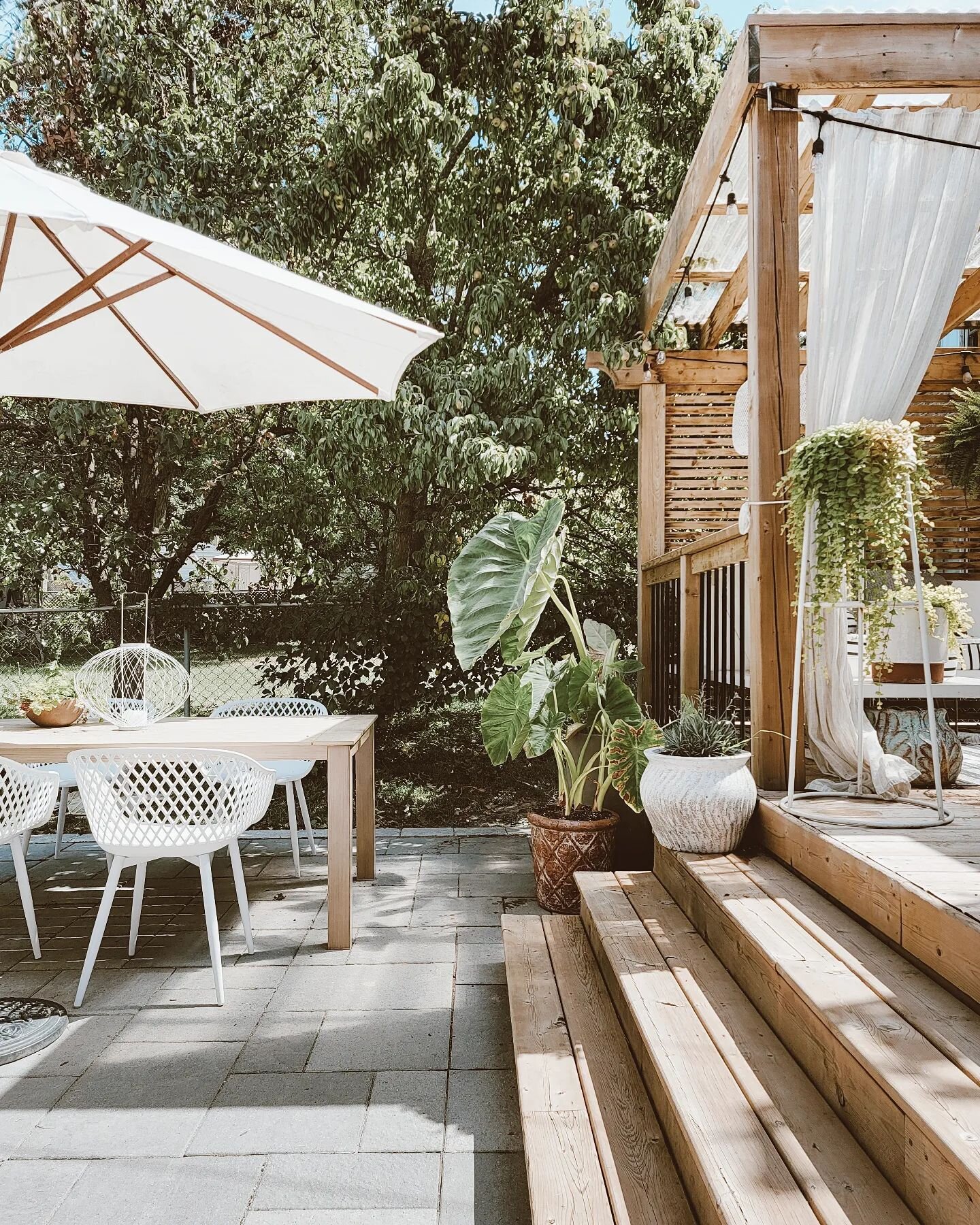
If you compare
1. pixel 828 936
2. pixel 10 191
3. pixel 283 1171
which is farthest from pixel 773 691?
pixel 10 191

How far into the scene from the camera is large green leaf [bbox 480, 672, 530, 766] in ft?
Result: 12.8

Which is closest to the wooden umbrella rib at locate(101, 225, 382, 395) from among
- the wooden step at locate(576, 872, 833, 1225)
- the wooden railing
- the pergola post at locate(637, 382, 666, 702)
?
the wooden railing

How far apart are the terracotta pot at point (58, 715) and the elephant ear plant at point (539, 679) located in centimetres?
168

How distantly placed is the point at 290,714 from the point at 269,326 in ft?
7.47

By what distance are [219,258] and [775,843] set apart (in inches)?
91.1

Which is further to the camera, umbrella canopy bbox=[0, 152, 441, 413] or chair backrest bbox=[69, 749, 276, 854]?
chair backrest bbox=[69, 749, 276, 854]

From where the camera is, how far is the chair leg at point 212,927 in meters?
3.01

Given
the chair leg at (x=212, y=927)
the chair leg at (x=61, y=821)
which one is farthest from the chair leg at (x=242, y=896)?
the chair leg at (x=61, y=821)

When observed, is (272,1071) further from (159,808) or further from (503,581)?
(503,581)

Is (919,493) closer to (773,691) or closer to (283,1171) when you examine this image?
(773,691)

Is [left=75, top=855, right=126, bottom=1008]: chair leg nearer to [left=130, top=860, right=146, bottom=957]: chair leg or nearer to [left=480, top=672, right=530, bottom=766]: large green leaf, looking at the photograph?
[left=130, top=860, right=146, bottom=957]: chair leg

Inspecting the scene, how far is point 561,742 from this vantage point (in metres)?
4.03

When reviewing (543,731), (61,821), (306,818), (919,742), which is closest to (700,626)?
(543,731)

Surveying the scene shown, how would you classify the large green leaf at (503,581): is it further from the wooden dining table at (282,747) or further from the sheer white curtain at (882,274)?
the sheer white curtain at (882,274)
